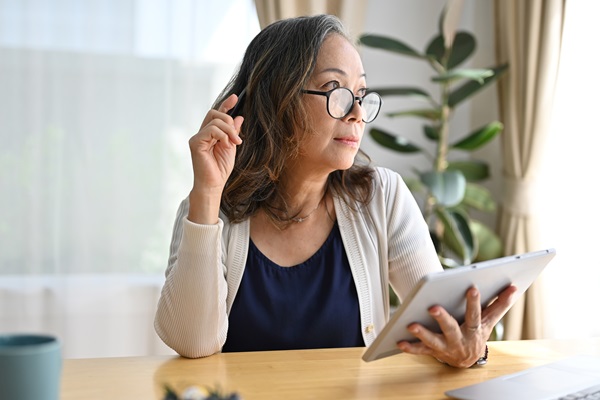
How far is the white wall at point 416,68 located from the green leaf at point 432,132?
0.16m

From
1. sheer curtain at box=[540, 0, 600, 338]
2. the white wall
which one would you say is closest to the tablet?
sheer curtain at box=[540, 0, 600, 338]

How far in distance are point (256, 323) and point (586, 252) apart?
188 centimetres

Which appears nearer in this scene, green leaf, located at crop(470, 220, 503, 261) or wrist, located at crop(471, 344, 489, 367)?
wrist, located at crop(471, 344, 489, 367)

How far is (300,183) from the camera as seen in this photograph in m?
1.90

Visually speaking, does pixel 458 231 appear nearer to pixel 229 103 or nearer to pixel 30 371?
pixel 229 103

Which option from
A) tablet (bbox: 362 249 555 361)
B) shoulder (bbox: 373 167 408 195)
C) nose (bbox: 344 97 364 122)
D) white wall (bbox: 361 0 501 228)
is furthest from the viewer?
white wall (bbox: 361 0 501 228)

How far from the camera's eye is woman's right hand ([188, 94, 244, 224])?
5.30 ft

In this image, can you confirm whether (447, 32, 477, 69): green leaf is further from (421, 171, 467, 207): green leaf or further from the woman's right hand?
the woman's right hand

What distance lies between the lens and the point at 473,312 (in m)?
1.39

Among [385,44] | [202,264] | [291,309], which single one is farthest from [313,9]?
[202,264]

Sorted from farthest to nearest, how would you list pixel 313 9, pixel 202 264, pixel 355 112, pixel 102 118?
pixel 313 9
pixel 102 118
pixel 355 112
pixel 202 264

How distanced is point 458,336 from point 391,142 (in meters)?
1.93

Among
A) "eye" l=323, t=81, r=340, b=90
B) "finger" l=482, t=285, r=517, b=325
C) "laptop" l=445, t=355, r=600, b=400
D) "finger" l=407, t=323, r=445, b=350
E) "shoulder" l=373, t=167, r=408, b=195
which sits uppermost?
"eye" l=323, t=81, r=340, b=90

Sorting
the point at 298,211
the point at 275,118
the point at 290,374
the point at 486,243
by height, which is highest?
the point at 275,118
